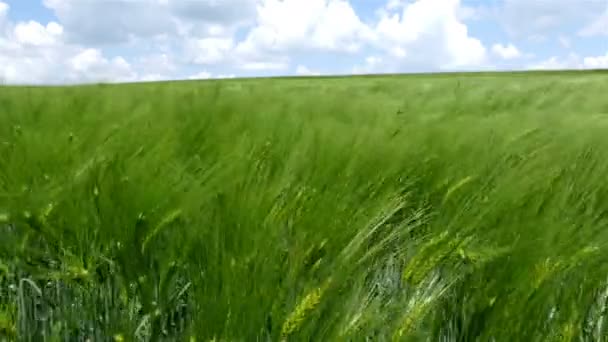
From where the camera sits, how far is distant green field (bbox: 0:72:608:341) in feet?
2.76

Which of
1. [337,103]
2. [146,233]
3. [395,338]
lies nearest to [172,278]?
[146,233]

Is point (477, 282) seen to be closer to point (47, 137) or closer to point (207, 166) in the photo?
point (207, 166)

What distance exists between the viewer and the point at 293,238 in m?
0.88

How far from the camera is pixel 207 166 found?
3.82ft

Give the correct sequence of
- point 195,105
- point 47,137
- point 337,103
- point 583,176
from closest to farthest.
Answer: point 583,176 < point 47,137 < point 195,105 < point 337,103

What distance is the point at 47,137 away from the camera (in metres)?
1.24

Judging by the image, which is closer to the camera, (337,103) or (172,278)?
(172,278)

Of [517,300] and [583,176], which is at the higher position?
[583,176]

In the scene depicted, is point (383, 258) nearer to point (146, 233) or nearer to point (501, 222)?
point (501, 222)

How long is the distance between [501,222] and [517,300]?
12cm

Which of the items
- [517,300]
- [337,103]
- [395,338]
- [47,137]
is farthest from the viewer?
[337,103]

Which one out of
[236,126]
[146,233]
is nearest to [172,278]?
[146,233]

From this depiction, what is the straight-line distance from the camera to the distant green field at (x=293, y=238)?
0.84 meters

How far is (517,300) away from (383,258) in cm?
16
